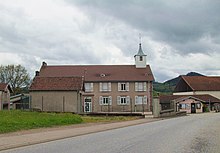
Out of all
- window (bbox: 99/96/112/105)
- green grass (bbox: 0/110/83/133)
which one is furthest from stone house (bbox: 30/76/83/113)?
green grass (bbox: 0/110/83/133)

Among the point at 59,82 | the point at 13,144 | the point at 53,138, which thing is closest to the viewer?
the point at 13,144

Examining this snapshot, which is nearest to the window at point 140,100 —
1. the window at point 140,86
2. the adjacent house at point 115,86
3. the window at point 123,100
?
the adjacent house at point 115,86

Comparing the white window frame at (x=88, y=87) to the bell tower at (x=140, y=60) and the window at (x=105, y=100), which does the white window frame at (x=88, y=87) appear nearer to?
the window at (x=105, y=100)

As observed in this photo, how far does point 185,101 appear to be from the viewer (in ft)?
265

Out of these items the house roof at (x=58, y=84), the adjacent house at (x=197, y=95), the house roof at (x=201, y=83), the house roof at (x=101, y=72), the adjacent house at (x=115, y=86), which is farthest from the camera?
the house roof at (x=201, y=83)

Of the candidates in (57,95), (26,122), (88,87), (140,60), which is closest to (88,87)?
(88,87)

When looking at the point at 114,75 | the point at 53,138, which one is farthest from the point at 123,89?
the point at 53,138

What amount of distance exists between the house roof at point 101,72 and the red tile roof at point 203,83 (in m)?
25.4

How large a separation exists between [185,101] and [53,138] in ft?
211

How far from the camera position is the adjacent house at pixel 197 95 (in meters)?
80.9

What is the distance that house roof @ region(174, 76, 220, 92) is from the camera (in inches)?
3888

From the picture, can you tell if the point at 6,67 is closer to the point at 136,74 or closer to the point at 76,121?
the point at 136,74

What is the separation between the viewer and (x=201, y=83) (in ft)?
331

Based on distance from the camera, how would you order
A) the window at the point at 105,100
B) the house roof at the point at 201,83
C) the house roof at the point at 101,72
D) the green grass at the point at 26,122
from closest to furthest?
the green grass at the point at 26,122
the window at the point at 105,100
the house roof at the point at 101,72
the house roof at the point at 201,83
